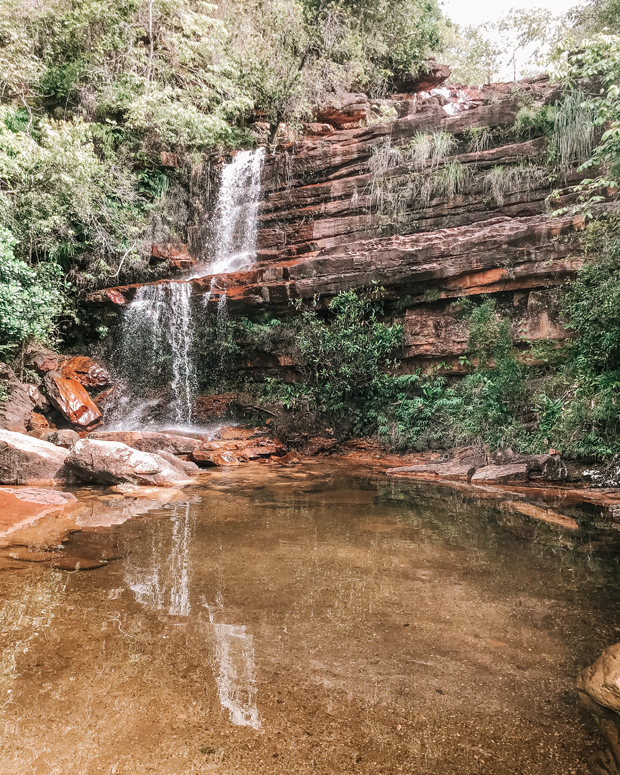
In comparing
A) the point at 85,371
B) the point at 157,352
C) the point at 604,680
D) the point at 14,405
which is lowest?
the point at 604,680

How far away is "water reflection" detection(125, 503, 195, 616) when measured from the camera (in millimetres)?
2945

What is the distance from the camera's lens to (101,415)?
1129 cm

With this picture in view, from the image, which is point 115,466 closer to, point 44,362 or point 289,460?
point 289,460

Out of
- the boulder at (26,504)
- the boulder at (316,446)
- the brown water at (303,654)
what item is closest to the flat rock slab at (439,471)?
the boulder at (316,446)

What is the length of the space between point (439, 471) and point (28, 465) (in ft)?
21.3

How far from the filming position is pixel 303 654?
2.41 meters

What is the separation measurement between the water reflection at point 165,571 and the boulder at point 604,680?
7.13ft

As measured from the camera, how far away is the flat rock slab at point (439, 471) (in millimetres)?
7625

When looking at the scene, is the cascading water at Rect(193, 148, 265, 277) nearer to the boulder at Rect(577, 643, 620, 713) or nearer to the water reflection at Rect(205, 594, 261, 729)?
the water reflection at Rect(205, 594, 261, 729)

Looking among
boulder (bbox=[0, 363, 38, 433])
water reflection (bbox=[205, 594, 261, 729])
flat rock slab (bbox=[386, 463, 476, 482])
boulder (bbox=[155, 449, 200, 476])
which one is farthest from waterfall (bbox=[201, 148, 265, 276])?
water reflection (bbox=[205, 594, 261, 729])

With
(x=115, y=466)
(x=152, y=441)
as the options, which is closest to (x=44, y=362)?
(x=152, y=441)

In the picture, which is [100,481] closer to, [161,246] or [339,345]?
[339,345]

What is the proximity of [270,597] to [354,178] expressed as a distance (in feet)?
37.6

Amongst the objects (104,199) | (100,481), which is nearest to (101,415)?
(100,481)
